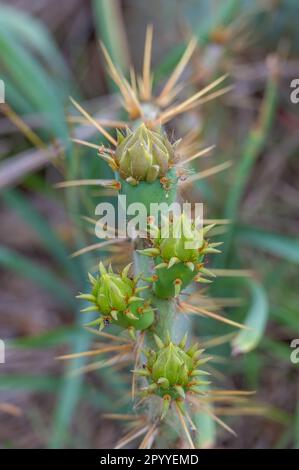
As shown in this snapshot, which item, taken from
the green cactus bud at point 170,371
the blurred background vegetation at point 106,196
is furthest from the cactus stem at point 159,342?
the blurred background vegetation at point 106,196

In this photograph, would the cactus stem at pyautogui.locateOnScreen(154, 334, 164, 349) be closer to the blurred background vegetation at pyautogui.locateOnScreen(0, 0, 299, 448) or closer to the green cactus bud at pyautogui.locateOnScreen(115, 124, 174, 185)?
the green cactus bud at pyautogui.locateOnScreen(115, 124, 174, 185)

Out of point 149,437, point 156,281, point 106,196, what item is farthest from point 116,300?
point 106,196

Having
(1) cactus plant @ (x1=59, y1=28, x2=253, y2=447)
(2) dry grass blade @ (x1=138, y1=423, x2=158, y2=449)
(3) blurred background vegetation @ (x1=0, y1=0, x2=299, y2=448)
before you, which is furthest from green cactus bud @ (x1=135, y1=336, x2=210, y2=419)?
(3) blurred background vegetation @ (x1=0, y1=0, x2=299, y2=448)

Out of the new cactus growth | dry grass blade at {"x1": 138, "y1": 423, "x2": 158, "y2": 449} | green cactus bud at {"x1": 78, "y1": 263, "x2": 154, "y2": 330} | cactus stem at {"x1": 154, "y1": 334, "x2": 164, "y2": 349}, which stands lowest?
dry grass blade at {"x1": 138, "y1": 423, "x2": 158, "y2": 449}

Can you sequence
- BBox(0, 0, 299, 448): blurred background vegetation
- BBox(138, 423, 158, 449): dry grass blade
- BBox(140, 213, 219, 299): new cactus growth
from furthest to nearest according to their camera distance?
1. BBox(0, 0, 299, 448): blurred background vegetation
2. BBox(138, 423, 158, 449): dry grass blade
3. BBox(140, 213, 219, 299): new cactus growth

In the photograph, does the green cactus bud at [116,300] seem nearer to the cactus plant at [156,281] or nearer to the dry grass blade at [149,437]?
the cactus plant at [156,281]
